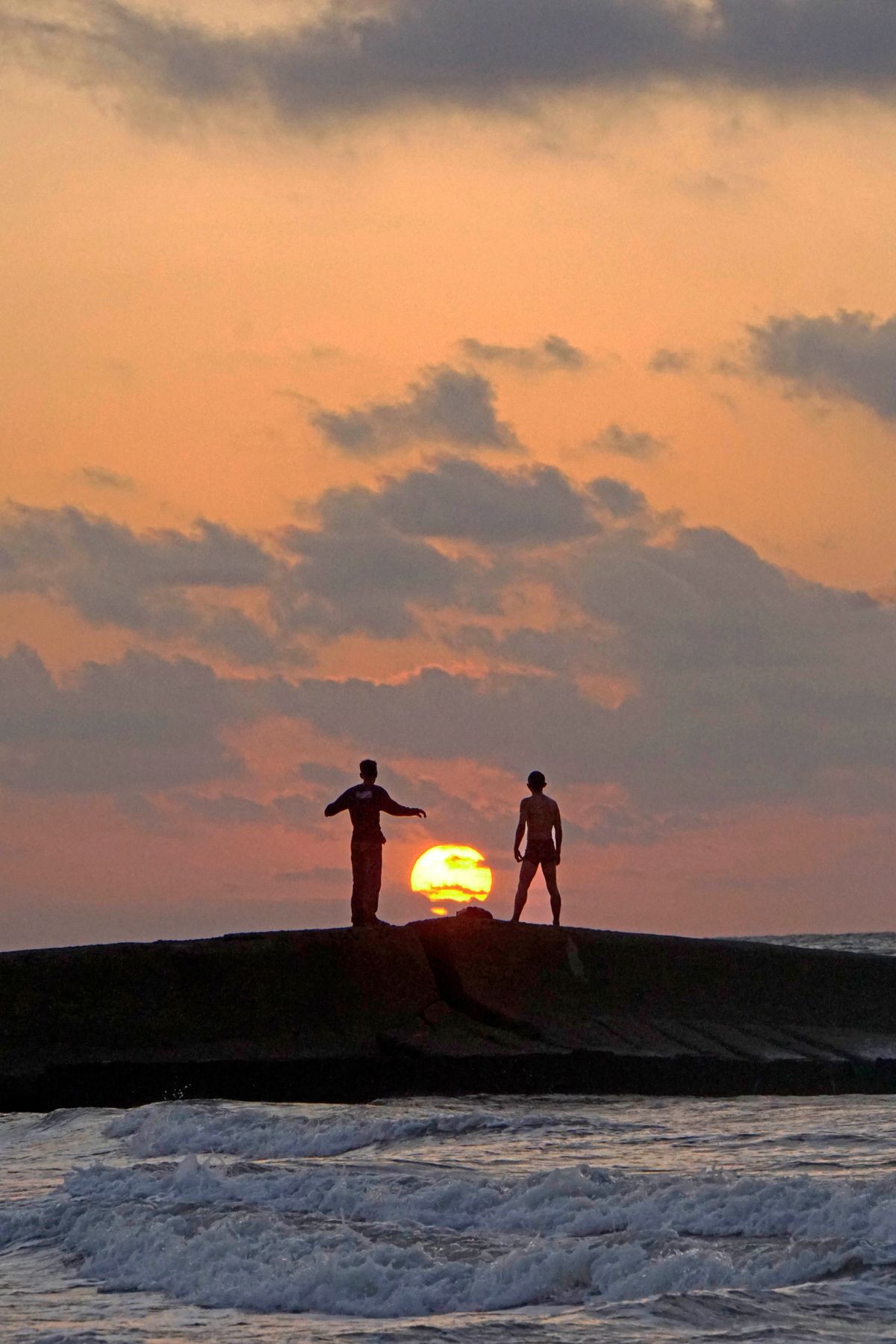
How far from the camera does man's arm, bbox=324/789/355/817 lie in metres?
12.8

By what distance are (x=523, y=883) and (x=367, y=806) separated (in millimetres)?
1750

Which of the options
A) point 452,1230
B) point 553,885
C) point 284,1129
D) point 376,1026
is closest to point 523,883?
point 553,885

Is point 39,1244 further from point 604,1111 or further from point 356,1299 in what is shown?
point 604,1111

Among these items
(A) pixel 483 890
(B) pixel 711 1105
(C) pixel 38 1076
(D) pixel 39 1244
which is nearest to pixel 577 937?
(A) pixel 483 890

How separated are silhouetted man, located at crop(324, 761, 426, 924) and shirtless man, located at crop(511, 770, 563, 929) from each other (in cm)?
112

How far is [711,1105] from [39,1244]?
4.69 meters

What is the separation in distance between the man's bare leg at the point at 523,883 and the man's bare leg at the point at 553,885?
0.08 m

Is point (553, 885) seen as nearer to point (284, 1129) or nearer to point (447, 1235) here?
point (284, 1129)

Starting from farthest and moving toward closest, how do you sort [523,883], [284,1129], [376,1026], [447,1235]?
[523,883] → [376,1026] → [284,1129] → [447,1235]

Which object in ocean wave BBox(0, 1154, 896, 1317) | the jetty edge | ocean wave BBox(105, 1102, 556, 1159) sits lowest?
ocean wave BBox(0, 1154, 896, 1317)

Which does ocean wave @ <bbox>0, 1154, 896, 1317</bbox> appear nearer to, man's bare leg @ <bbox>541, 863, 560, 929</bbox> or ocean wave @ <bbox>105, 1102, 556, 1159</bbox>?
ocean wave @ <bbox>105, 1102, 556, 1159</bbox>

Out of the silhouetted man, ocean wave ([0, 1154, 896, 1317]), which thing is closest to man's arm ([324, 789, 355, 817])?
the silhouetted man

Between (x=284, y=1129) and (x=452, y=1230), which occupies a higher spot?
(x=284, y=1129)

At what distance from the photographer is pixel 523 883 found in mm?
13883
